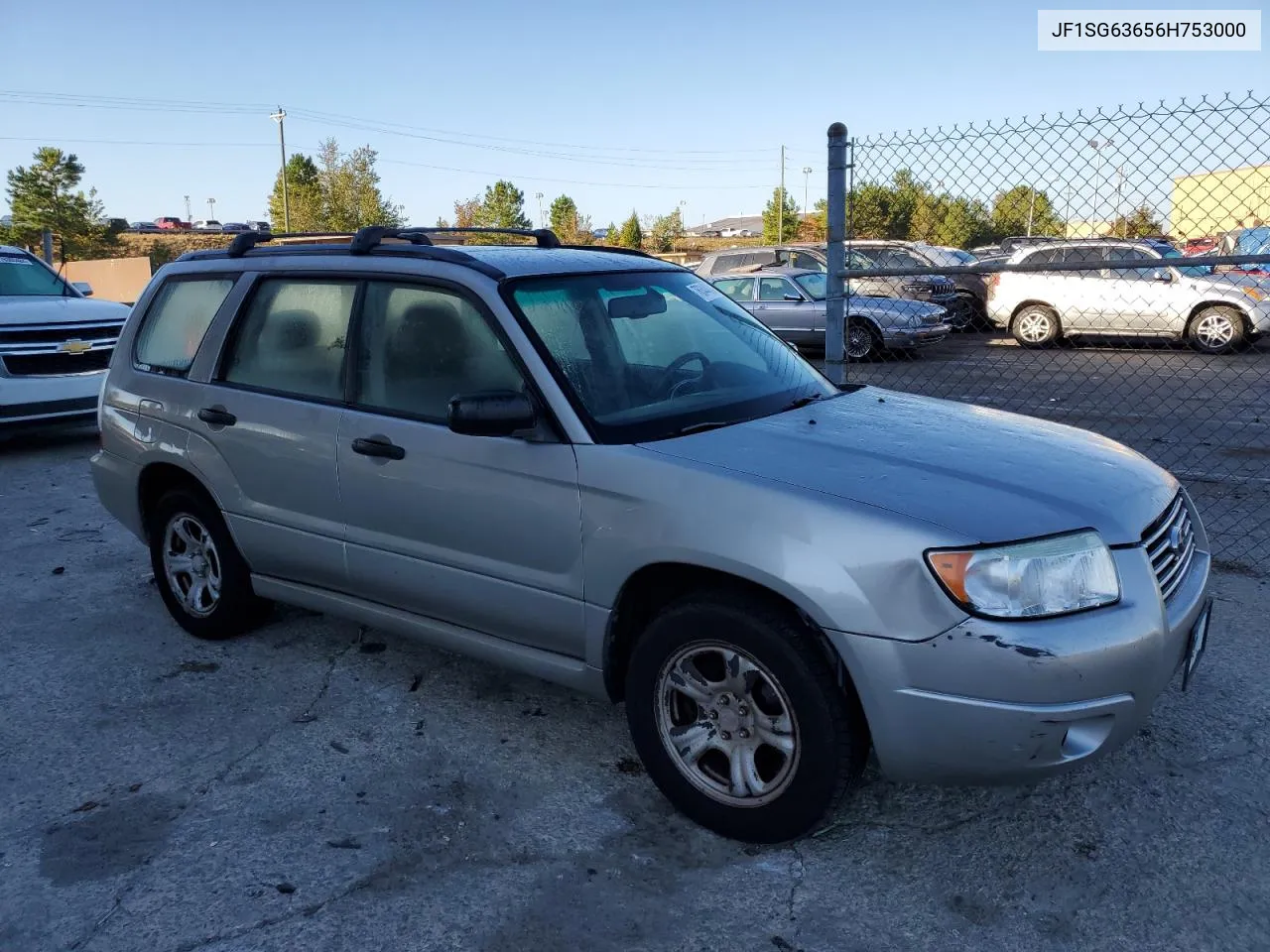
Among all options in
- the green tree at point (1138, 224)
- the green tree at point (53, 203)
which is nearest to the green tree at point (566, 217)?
the green tree at point (53, 203)

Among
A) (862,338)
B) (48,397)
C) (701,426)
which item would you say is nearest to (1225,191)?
(701,426)

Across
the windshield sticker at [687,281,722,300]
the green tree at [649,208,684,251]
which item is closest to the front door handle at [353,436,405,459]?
the windshield sticker at [687,281,722,300]

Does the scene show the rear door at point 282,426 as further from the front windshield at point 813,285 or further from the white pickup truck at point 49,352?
the front windshield at point 813,285

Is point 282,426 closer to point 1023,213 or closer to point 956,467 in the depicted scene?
→ point 956,467

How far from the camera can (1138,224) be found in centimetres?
673

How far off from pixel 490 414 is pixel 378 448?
28.1 inches

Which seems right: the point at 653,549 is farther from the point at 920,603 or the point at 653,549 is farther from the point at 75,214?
the point at 75,214

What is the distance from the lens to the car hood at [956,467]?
2779 mm

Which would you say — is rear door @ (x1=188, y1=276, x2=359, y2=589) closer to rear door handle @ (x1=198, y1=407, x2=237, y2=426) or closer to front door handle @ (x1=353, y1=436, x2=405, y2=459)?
rear door handle @ (x1=198, y1=407, x2=237, y2=426)

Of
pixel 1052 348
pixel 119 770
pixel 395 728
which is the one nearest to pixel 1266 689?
pixel 395 728

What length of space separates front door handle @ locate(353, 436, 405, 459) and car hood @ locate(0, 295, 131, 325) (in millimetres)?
7118

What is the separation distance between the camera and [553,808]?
3289mm

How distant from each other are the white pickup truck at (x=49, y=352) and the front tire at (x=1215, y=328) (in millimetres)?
Answer: 14174

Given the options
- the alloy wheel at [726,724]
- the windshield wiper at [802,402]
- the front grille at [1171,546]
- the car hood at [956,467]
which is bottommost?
the alloy wheel at [726,724]
